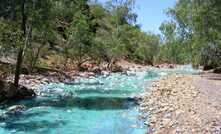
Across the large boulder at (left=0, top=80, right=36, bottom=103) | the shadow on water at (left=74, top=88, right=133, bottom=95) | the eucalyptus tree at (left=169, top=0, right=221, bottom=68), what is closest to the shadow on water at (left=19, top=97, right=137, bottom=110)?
the large boulder at (left=0, top=80, right=36, bottom=103)

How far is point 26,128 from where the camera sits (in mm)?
21953

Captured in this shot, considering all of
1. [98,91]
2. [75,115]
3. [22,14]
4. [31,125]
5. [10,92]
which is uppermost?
[22,14]

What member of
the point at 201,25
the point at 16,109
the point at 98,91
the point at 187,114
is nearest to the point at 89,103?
the point at 16,109

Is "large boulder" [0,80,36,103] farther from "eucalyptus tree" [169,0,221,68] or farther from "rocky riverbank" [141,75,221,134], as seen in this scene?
"eucalyptus tree" [169,0,221,68]

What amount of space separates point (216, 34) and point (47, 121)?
3455 centimetres

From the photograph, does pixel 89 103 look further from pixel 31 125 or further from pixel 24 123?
pixel 31 125

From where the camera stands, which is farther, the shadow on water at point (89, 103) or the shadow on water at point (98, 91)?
the shadow on water at point (98, 91)

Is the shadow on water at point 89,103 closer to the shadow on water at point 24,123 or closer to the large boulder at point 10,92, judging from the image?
the large boulder at point 10,92

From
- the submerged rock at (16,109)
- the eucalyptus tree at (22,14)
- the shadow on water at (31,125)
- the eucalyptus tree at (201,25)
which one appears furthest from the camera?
the eucalyptus tree at (201,25)

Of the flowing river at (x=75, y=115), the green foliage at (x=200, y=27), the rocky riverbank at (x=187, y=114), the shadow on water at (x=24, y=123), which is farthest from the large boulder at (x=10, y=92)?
the green foliage at (x=200, y=27)

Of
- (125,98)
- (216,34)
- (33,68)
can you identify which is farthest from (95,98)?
(216,34)

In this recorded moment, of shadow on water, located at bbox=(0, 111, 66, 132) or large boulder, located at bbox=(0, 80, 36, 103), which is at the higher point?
large boulder, located at bbox=(0, 80, 36, 103)

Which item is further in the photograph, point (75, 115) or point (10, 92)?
point (10, 92)

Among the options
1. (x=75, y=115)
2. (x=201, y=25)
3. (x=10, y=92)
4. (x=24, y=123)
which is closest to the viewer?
(x=24, y=123)
